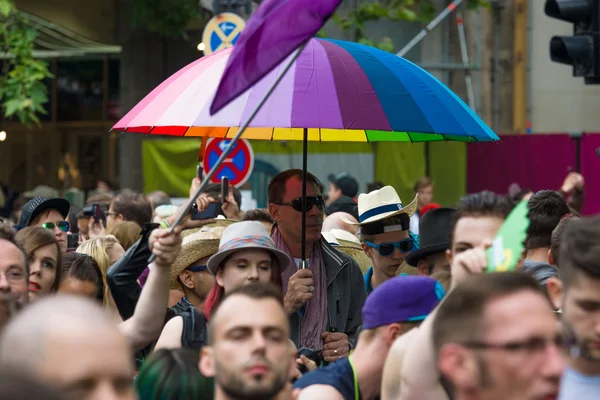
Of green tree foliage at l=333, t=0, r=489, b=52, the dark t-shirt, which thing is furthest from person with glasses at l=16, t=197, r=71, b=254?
green tree foliage at l=333, t=0, r=489, b=52

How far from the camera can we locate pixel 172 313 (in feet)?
22.6

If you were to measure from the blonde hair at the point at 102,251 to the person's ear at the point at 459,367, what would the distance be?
4269 millimetres

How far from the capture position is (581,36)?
364 inches

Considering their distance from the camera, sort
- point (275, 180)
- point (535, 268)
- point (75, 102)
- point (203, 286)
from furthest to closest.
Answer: point (75, 102), point (275, 180), point (203, 286), point (535, 268)

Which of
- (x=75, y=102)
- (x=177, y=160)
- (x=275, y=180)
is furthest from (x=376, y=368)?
(x=75, y=102)

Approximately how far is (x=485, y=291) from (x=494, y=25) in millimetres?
20909

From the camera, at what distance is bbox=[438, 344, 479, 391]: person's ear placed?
147 inches

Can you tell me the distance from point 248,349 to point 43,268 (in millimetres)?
3229

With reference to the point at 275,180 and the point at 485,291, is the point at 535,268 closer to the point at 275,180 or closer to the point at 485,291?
the point at 275,180

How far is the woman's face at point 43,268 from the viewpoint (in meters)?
7.15

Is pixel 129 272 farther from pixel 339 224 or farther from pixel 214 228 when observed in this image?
pixel 339 224

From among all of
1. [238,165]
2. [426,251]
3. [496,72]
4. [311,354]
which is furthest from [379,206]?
[496,72]

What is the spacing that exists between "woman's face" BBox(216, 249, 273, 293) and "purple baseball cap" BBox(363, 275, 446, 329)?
1266mm

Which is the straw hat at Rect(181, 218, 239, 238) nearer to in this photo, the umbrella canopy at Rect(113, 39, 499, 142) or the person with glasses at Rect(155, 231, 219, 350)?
the person with glasses at Rect(155, 231, 219, 350)
